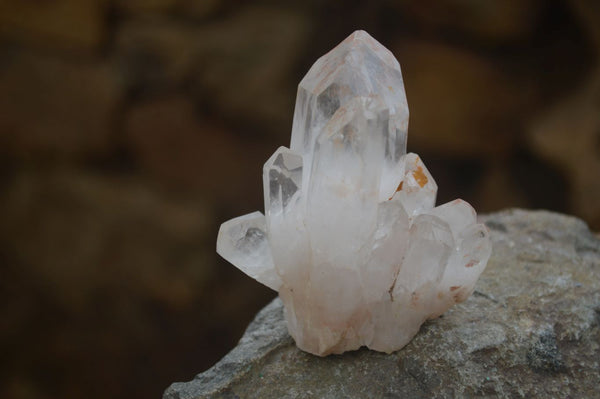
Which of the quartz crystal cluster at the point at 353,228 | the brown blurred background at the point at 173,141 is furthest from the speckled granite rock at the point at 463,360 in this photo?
the brown blurred background at the point at 173,141

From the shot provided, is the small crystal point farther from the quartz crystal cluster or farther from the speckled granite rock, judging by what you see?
the speckled granite rock

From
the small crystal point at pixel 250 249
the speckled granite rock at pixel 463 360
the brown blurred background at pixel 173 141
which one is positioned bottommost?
the brown blurred background at pixel 173 141

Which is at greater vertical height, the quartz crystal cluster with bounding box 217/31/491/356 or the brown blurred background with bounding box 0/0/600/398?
the quartz crystal cluster with bounding box 217/31/491/356

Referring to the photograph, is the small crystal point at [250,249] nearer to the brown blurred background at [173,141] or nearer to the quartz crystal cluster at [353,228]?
the quartz crystal cluster at [353,228]

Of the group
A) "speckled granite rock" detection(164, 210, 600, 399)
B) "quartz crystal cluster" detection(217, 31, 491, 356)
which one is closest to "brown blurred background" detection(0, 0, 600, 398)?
"speckled granite rock" detection(164, 210, 600, 399)

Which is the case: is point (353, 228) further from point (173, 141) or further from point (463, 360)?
point (173, 141)

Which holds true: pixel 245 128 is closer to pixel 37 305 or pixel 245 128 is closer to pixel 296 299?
pixel 37 305
